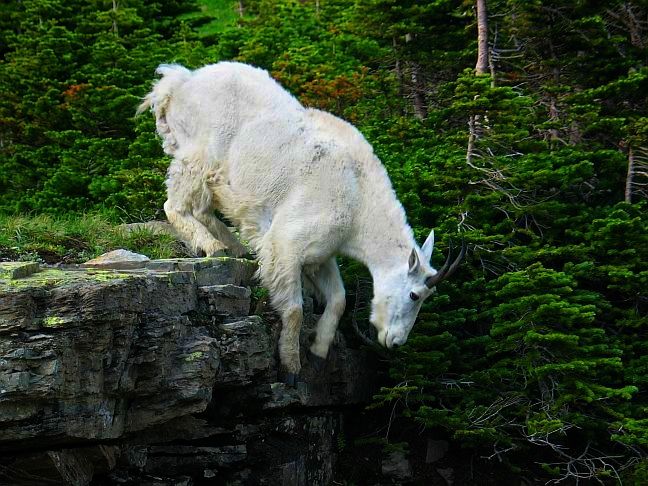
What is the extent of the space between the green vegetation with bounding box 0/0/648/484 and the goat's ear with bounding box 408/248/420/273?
41.1 inches

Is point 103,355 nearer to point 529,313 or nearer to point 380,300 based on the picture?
point 380,300

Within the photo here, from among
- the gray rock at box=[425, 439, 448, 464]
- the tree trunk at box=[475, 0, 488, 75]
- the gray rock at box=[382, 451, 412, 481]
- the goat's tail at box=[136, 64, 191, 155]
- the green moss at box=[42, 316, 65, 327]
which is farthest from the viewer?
the tree trunk at box=[475, 0, 488, 75]

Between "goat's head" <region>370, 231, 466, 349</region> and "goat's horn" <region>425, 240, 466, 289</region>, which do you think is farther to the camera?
"goat's head" <region>370, 231, 466, 349</region>

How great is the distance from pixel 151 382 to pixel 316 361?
2.33m

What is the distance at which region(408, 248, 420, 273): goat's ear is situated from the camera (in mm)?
6732

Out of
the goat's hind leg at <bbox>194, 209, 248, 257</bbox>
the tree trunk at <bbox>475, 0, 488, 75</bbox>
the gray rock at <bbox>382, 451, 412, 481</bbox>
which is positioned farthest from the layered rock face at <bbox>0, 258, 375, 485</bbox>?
the tree trunk at <bbox>475, 0, 488, 75</bbox>

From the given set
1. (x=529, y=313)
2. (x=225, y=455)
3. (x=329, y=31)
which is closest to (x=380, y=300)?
(x=529, y=313)

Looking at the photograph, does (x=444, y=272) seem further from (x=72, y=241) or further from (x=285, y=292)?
(x=72, y=241)

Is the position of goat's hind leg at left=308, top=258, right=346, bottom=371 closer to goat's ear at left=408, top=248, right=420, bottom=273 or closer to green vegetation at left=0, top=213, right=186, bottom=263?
goat's ear at left=408, top=248, right=420, bottom=273

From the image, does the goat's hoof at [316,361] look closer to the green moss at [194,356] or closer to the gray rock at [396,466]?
the gray rock at [396,466]

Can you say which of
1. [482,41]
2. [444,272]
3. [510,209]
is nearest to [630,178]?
[510,209]

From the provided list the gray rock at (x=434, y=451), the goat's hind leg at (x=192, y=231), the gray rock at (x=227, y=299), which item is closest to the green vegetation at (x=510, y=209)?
the gray rock at (x=434, y=451)

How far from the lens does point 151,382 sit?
5.50m

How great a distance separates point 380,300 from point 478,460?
274cm
